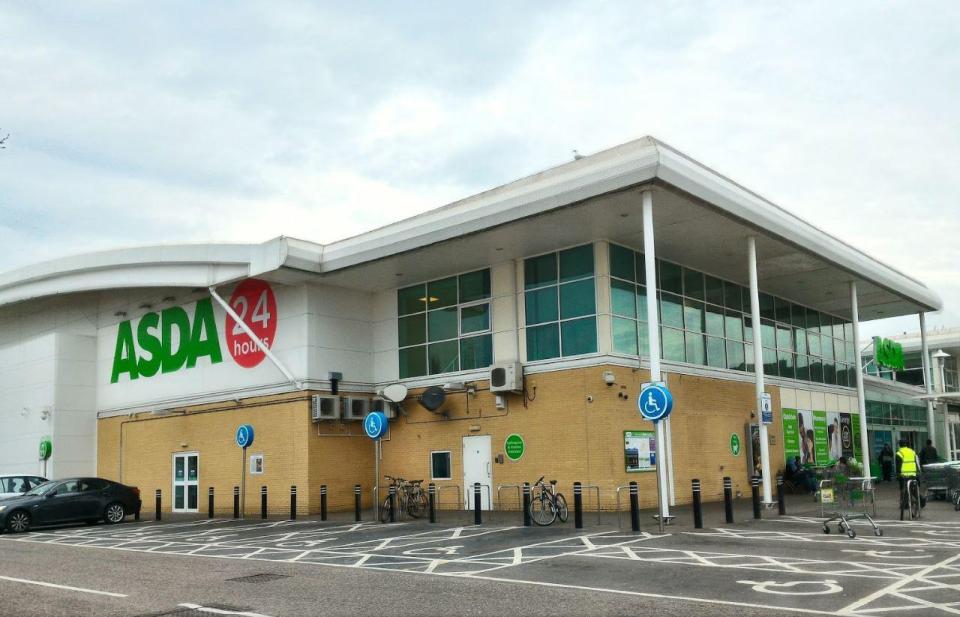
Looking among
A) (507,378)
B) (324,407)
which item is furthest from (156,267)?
(507,378)

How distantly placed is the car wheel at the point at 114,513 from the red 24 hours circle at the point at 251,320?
5.46m

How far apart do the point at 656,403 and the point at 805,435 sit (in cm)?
1545

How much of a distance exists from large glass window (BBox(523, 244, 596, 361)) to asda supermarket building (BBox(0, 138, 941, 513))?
0.06 meters

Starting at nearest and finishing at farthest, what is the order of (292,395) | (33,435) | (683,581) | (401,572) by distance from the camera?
(683,581) < (401,572) < (292,395) < (33,435)

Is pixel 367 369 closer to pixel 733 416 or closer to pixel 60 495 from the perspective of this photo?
pixel 60 495

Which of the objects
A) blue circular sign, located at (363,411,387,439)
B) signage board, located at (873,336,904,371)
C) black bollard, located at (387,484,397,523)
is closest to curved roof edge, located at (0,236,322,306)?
blue circular sign, located at (363,411,387,439)

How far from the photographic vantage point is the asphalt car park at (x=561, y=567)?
9.48 metres

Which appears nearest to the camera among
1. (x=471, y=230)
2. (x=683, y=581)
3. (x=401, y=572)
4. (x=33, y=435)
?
(x=683, y=581)

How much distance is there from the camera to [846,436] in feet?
108

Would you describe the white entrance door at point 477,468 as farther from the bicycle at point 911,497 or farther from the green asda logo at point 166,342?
the bicycle at point 911,497

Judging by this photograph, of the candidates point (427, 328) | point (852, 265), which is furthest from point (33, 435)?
point (852, 265)

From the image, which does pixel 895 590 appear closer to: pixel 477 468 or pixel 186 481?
pixel 477 468

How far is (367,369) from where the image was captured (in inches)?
1059

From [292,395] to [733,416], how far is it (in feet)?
43.5
